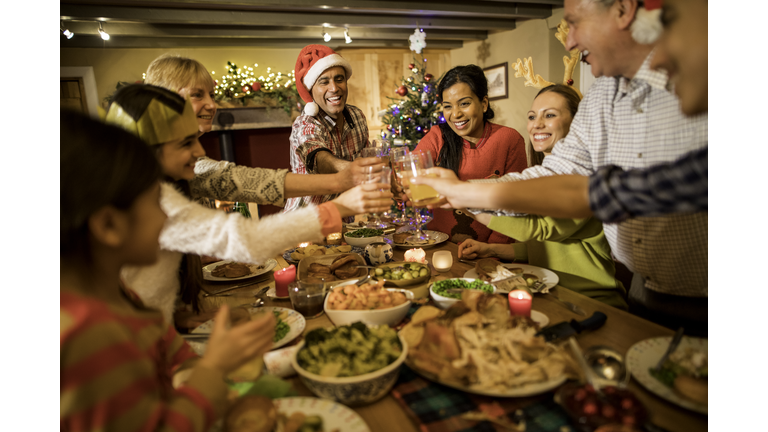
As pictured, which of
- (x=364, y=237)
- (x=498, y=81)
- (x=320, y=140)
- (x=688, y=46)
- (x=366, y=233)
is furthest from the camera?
(x=498, y=81)

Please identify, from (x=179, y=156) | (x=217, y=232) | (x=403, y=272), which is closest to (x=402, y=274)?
(x=403, y=272)

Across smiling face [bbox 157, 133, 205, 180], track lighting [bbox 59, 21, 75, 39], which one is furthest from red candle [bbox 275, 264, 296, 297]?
track lighting [bbox 59, 21, 75, 39]

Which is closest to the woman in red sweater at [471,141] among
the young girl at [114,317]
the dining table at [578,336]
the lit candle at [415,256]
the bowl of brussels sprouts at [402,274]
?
the lit candle at [415,256]

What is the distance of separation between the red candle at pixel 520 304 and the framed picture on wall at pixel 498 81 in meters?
7.78

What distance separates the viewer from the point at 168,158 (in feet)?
4.69

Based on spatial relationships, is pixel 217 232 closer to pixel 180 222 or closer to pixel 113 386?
pixel 180 222

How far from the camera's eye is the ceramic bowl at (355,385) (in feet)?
3.16

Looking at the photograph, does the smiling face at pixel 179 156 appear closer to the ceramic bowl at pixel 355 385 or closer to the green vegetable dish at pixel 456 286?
the ceramic bowl at pixel 355 385

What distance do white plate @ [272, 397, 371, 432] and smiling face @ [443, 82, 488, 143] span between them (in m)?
2.65

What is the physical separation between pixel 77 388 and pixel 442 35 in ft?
29.0

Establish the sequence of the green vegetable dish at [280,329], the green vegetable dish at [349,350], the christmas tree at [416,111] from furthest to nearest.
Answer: the christmas tree at [416,111]
the green vegetable dish at [280,329]
the green vegetable dish at [349,350]

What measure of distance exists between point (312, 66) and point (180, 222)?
7.86 feet

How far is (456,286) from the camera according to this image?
1.61 meters
